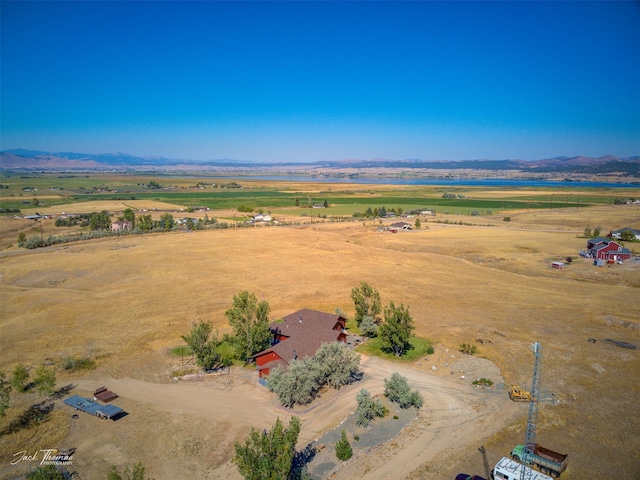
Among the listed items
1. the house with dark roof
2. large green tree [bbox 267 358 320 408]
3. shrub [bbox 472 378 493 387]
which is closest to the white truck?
shrub [bbox 472 378 493 387]

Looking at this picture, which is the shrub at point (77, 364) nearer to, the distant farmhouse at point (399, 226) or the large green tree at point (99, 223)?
the large green tree at point (99, 223)

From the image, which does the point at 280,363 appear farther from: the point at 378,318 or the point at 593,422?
the point at 593,422

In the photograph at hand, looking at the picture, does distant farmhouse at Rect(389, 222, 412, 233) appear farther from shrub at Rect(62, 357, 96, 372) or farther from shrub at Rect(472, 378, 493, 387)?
shrub at Rect(62, 357, 96, 372)

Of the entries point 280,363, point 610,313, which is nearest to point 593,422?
point 280,363

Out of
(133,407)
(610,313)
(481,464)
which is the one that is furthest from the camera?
(610,313)

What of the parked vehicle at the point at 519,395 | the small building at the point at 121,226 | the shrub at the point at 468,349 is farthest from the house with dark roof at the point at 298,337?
the small building at the point at 121,226

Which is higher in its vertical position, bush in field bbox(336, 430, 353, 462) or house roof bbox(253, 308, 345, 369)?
house roof bbox(253, 308, 345, 369)
